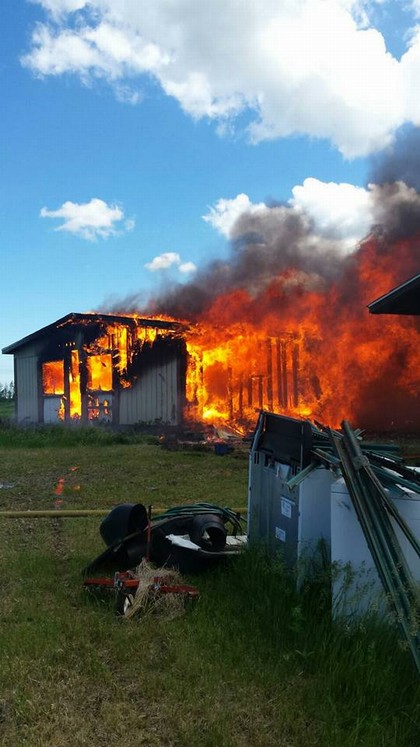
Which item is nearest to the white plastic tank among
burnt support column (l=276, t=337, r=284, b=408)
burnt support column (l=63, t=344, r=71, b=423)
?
burnt support column (l=63, t=344, r=71, b=423)

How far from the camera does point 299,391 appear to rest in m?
21.1

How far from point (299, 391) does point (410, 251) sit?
22.2 feet

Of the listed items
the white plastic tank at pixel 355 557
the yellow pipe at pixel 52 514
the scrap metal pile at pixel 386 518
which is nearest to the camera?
the scrap metal pile at pixel 386 518

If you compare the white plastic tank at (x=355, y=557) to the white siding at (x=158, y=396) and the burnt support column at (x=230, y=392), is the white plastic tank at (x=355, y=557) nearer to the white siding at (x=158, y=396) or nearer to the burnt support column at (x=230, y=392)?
the white siding at (x=158, y=396)

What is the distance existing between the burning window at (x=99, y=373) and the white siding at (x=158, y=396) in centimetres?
96

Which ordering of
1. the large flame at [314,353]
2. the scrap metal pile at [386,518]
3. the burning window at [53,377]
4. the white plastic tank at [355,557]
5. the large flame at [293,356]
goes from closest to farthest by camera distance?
the scrap metal pile at [386,518]
the white plastic tank at [355,557]
the large flame at [293,356]
the large flame at [314,353]
the burning window at [53,377]

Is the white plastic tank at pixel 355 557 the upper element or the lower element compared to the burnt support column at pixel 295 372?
lower

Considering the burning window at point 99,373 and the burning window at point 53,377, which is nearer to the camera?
the burning window at point 99,373

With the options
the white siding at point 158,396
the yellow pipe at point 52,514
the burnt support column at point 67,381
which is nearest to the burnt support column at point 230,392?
the white siding at point 158,396

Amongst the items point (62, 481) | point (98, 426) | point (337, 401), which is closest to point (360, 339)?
point (337, 401)

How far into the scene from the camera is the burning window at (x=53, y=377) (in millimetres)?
20438

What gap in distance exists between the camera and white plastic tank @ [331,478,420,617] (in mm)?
3461

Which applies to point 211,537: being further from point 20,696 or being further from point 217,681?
point 20,696

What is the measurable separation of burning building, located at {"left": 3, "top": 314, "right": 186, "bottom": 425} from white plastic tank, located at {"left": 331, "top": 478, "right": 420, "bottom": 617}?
15.9 metres
